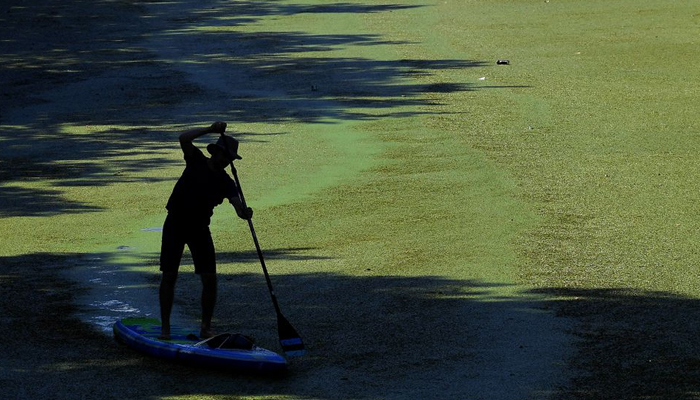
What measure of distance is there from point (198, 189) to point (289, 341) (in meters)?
1.18

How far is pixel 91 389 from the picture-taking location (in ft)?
23.2

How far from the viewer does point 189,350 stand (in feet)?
24.1

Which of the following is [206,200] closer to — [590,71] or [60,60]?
[590,71]

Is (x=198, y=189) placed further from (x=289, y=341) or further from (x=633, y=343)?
(x=633, y=343)

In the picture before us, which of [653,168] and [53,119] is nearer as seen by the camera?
[653,168]

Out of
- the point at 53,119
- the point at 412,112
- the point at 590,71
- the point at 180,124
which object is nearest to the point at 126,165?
the point at 180,124

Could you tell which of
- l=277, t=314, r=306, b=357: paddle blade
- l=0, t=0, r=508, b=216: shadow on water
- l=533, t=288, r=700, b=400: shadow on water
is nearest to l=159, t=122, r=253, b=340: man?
l=277, t=314, r=306, b=357: paddle blade

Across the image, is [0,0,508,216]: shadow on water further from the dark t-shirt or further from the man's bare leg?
the dark t-shirt

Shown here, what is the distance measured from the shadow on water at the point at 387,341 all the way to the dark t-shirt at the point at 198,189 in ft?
3.42

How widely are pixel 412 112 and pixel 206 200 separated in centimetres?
860

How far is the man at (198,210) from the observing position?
7.55m

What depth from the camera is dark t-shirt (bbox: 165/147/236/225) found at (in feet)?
24.8

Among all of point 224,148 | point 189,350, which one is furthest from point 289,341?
point 224,148

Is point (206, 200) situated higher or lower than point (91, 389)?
higher
